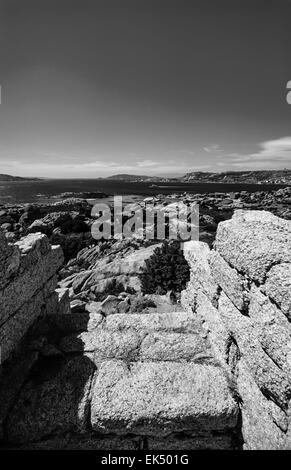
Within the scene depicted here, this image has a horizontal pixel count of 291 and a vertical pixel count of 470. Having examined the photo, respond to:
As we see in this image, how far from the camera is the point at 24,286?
15.6 feet

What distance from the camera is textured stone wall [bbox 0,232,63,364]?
4.16 meters

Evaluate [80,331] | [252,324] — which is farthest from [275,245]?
[80,331]

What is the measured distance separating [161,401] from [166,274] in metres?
5.88

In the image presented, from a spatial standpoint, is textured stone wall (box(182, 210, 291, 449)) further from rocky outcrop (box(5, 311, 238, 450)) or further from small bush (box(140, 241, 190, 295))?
small bush (box(140, 241, 190, 295))

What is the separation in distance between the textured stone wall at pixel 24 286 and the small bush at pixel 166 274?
3.92 m

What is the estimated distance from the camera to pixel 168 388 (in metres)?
3.79

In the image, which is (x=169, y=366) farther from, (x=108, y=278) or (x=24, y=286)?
(x=108, y=278)

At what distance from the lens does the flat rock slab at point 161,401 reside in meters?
3.47

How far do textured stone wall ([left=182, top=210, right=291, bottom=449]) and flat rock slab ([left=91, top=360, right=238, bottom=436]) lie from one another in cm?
32


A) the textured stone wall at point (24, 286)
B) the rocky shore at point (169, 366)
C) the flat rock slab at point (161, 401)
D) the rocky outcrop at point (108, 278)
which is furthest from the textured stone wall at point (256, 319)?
the rocky outcrop at point (108, 278)

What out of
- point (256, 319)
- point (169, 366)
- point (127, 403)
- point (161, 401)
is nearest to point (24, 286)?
point (127, 403)

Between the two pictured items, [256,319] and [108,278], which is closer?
[256,319]
